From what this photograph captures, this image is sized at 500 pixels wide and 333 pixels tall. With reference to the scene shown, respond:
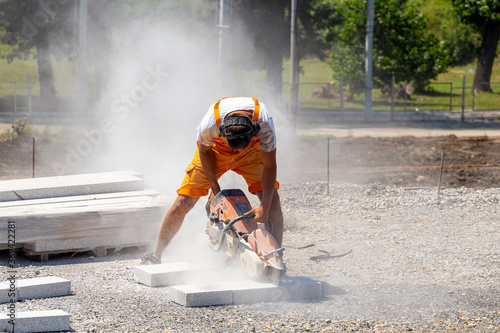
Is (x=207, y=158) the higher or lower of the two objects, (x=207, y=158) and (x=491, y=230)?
the higher

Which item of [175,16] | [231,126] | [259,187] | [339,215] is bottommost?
[339,215]

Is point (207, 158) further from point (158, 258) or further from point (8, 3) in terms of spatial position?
point (8, 3)

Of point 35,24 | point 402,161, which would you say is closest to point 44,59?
point 35,24

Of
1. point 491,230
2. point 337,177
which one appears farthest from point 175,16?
point 491,230

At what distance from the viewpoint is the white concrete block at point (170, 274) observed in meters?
5.40

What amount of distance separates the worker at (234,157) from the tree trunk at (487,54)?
29435mm

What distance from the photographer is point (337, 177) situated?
12.2 meters

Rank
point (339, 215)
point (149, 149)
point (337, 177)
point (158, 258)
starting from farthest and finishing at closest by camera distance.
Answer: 1. point (149, 149)
2. point (337, 177)
3. point (339, 215)
4. point (158, 258)

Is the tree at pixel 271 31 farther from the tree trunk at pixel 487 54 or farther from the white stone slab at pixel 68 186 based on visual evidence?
the white stone slab at pixel 68 186

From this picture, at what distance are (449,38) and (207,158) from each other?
37150 millimetres

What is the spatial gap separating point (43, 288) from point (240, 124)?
196 centimetres

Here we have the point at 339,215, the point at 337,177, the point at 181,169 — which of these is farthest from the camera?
the point at 337,177

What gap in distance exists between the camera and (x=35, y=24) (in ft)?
75.7

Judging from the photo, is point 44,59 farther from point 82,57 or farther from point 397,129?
point 397,129
